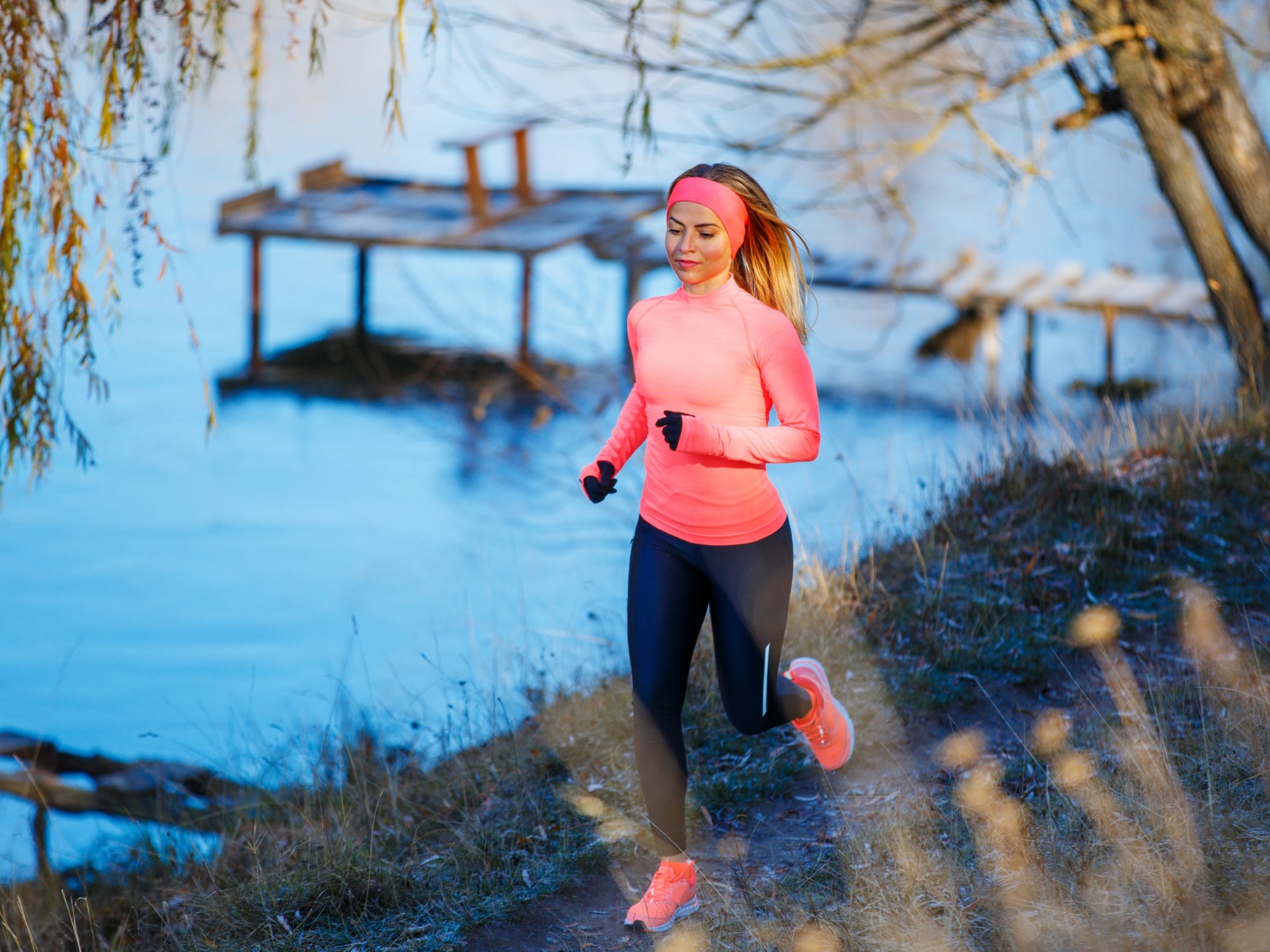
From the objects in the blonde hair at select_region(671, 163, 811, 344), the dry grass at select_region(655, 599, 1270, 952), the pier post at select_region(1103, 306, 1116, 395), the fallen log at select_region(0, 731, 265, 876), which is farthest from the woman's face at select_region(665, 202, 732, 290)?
the pier post at select_region(1103, 306, 1116, 395)

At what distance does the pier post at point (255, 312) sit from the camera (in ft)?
45.7

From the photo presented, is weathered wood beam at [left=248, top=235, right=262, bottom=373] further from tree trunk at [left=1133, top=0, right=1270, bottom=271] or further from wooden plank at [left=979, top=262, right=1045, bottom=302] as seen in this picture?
tree trunk at [left=1133, top=0, right=1270, bottom=271]

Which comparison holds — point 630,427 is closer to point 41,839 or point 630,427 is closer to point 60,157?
point 60,157

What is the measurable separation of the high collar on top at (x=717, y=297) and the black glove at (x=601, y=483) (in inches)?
18.1

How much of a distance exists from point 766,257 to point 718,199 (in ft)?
0.82

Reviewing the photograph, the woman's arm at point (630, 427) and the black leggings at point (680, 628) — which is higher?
the woman's arm at point (630, 427)

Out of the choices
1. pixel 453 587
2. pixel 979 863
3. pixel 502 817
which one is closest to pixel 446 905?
pixel 502 817

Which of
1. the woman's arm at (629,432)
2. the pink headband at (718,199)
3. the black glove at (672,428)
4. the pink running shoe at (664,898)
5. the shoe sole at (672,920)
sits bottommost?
the shoe sole at (672,920)

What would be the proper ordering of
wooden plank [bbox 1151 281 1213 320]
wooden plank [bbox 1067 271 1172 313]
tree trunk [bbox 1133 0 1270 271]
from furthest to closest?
wooden plank [bbox 1067 271 1172 313]
wooden plank [bbox 1151 281 1213 320]
tree trunk [bbox 1133 0 1270 271]

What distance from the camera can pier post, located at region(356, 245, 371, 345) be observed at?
14.3 metres

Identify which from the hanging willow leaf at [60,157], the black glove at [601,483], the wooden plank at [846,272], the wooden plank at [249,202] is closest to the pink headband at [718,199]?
the black glove at [601,483]

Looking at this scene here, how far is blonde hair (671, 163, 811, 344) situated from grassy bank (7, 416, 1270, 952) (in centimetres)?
156

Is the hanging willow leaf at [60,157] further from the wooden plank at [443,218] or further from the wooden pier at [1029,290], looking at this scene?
the wooden plank at [443,218]

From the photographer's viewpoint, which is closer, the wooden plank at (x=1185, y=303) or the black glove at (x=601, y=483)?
the black glove at (x=601, y=483)
